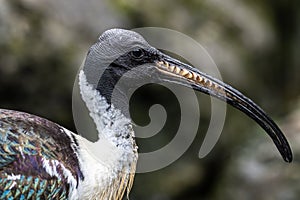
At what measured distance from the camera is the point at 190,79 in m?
5.45

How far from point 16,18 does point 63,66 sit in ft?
3.22

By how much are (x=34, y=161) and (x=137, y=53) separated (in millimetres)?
1185

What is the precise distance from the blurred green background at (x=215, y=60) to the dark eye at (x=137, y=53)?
480 centimetres

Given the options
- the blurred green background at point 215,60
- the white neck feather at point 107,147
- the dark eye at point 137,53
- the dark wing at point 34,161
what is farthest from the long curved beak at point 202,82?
the blurred green background at point 215,60

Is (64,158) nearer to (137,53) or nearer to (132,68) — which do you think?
(132,68)

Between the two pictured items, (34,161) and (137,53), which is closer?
(34,161)

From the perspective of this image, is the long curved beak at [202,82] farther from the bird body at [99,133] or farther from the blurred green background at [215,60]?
the blurred green background at [215,60]

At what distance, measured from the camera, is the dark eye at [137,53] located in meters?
5.49

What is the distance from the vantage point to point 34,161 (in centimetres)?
505

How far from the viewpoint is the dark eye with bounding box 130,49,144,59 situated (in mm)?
5492

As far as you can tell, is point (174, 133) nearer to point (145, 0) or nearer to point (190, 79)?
point (145, 0)

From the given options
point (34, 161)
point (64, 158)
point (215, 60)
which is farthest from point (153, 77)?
point (215, 60)

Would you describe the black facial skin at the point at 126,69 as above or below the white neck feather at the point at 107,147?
above

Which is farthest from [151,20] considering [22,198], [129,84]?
[22,198]
